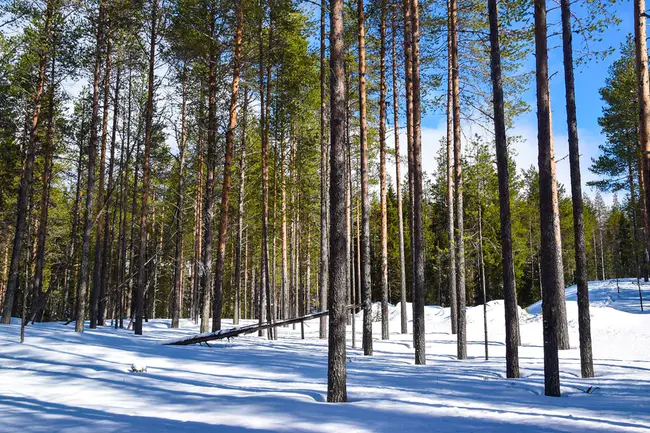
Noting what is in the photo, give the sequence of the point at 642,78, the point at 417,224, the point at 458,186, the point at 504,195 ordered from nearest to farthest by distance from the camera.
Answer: the point at 642,78, the point at 504,195, the point at 417,224, the point at 458,186

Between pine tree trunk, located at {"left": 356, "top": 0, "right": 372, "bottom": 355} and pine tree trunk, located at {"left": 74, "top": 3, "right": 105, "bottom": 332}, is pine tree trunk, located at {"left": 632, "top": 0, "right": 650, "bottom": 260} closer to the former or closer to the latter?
pine tree trunk, located at {"left": 356, "top": 0, "right": 372, "bottom": 355}

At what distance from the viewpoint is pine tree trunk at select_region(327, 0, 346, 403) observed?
6.23m

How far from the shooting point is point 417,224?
1074 cm

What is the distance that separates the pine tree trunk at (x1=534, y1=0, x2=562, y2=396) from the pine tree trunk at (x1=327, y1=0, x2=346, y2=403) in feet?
11.6

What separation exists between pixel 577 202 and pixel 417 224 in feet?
12.0

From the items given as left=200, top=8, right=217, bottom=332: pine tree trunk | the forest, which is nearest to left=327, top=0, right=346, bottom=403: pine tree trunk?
the forest

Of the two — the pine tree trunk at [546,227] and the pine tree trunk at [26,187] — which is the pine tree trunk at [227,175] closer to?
the pine tree trunk at [26,187]

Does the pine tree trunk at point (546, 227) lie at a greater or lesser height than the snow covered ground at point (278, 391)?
greater

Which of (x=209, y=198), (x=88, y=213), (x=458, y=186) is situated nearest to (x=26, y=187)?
(x=88, y=213)

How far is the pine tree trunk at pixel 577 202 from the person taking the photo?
903 centimetres

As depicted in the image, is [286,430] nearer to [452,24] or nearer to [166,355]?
[166,355]

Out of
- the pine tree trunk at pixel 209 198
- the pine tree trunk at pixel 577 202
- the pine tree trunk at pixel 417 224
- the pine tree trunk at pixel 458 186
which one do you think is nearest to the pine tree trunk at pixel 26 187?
the pine tree trunk at pixel 209 198

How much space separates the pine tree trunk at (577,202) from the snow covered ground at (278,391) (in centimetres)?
67

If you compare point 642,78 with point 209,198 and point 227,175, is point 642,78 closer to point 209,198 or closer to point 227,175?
point 227,175
